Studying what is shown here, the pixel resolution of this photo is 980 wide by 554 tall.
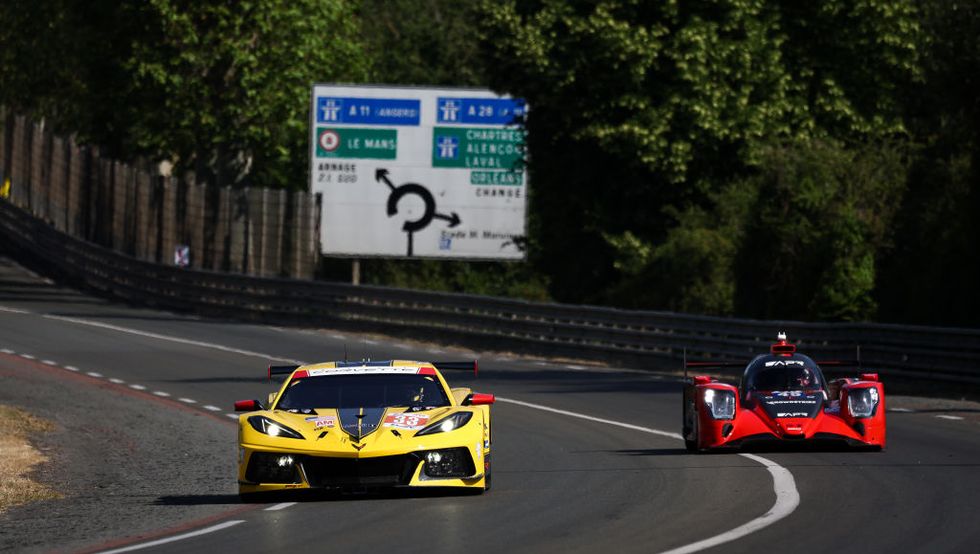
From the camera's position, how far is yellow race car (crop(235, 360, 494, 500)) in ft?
46.5

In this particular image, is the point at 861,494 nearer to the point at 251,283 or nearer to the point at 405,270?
the point at 251,283

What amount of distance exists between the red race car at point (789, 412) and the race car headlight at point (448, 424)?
138 inches

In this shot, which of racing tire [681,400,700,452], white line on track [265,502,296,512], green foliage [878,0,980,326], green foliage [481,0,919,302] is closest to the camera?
white line on track [265,502,296,512]

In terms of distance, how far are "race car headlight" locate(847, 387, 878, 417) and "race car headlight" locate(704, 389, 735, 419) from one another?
1.12 meters

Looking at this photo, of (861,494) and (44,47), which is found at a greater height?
(44,47)

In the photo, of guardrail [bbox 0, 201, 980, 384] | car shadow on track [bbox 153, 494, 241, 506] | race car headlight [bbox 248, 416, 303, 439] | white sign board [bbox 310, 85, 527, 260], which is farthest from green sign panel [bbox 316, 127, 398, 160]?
race car headlight [bbox 248, 416, 303, 439]

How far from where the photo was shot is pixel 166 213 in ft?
178

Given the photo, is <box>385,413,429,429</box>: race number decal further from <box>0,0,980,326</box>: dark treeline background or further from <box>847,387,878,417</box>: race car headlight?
<box>0,0,980,326</box>: dark treeline background

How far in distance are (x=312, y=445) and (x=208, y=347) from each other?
22.3 metres

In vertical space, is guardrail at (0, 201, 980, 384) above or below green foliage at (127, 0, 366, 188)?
below

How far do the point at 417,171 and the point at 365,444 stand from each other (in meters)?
34.3

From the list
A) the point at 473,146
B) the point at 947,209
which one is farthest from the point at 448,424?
the point at 473,146

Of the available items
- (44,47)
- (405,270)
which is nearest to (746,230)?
(405,270)

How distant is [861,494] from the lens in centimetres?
1370
